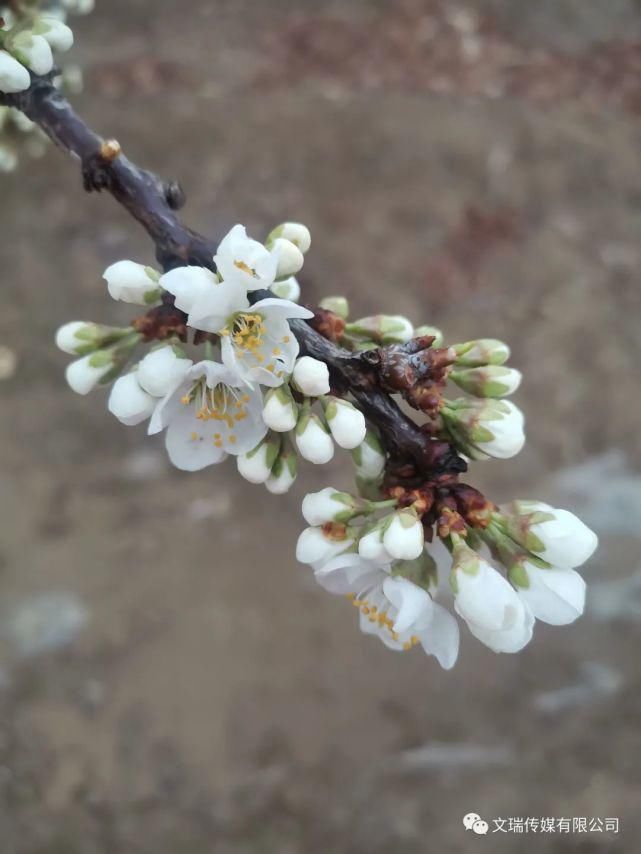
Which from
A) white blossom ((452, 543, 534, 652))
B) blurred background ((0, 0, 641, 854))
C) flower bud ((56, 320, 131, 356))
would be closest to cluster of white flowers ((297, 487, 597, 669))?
white blossom ((452, 543, 534, 652))

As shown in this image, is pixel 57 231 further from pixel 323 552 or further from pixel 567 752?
pixel 567 752

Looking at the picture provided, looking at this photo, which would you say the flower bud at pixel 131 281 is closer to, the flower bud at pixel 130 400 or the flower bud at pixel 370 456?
the flower bud at pixel 130 400

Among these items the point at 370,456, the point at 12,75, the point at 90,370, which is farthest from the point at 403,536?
the point at 12,75

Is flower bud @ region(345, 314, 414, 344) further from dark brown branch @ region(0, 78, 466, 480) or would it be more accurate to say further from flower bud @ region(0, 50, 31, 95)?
flower bud @ region(0, 50, 31, 95)

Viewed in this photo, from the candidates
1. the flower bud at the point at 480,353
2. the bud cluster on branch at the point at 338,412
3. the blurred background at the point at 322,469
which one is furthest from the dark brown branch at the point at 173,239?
the blurred background at the point at 322,469

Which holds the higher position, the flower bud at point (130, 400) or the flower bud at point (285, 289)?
the flower bud at point (285, 289)

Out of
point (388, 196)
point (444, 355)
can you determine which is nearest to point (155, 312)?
point (444, 355)
